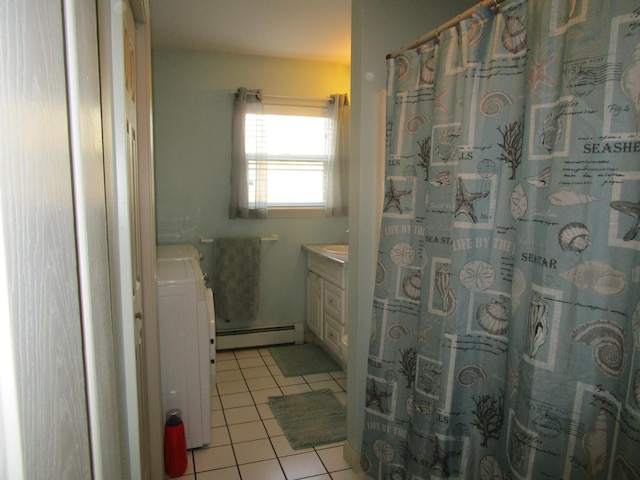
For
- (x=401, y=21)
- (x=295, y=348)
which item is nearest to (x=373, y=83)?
(x=401, y=21)

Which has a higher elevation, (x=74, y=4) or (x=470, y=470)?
(x=74, y=4)

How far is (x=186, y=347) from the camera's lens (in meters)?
2.01

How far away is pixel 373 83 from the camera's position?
180 centimetres

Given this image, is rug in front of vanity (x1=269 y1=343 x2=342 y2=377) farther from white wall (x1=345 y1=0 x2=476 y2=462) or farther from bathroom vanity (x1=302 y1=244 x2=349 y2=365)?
white wall (x1=345 y1=0 x2=476 y2=462)

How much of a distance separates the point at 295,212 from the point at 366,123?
182 centimetres

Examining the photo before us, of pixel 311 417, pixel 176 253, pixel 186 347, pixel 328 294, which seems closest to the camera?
pixel 186 347

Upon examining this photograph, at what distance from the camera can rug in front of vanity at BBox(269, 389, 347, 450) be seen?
7.40ft

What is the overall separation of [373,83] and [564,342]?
1.27 meters

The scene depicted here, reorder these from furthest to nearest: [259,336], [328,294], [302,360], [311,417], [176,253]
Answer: [259,336], [302,360], [328,294], [176,253], [311,417]

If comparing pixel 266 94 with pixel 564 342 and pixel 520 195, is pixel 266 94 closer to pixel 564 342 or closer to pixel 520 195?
pixel 520 195

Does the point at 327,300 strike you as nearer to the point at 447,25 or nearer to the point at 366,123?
the point at 366,123

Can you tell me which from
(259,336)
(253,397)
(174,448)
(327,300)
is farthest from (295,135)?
(174,448)

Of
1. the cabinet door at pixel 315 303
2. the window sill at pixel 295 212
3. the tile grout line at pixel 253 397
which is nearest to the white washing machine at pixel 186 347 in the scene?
the tile grout line at pixel 253 397

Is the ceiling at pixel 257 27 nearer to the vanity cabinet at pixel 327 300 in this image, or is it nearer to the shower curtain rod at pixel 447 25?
the shower curtain rod at pixel 447 25
